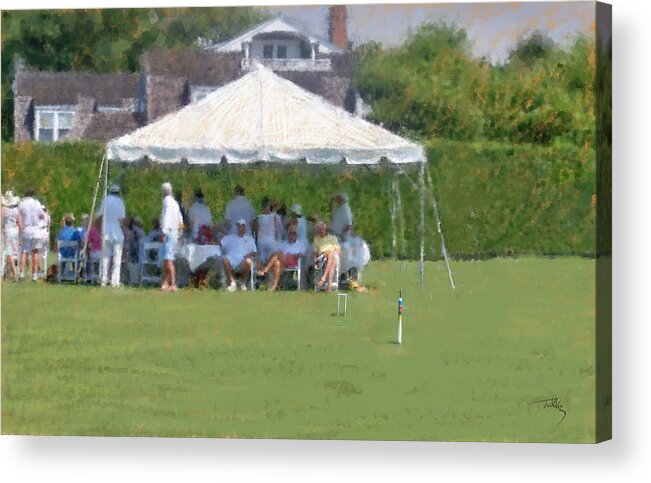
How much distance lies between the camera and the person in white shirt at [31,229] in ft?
70.2

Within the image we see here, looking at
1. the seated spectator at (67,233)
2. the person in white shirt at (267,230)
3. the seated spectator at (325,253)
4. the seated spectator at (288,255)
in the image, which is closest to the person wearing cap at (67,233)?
the seated spectator at (67,233)

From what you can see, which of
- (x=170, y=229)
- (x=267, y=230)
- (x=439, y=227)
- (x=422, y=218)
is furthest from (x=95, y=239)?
(x=439, y=227)

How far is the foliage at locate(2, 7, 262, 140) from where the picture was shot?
21.1 m

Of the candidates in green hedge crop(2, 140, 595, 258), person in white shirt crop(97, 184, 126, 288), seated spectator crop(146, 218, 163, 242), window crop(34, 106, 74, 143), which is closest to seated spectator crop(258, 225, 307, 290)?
green hedge crop(2, 140, 595, 258)

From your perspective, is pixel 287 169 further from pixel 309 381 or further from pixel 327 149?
pixel 309 381

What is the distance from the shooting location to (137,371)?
830 inches

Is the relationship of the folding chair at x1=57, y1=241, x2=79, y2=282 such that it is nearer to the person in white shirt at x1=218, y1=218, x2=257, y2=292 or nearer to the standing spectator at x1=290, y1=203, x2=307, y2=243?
the person in white shirt at x1=218, y1=218, x2=257, y2=292

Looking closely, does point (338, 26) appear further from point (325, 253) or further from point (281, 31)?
point (325, 253)

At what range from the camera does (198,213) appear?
874 inches

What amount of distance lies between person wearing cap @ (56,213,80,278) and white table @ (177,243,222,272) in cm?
95

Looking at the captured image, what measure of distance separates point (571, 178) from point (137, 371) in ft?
13.0

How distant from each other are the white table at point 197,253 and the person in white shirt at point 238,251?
0.12m

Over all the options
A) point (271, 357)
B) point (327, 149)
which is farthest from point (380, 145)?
point (271, 357)

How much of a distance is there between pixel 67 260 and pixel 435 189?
3290 mm
